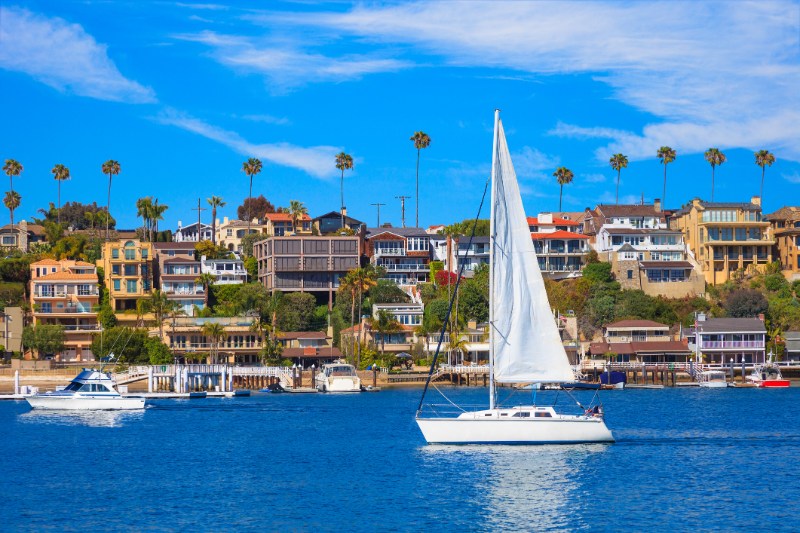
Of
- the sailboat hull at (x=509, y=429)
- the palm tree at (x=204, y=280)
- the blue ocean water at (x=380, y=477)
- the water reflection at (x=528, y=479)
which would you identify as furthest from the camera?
the palm tree at (x=204, y=280)

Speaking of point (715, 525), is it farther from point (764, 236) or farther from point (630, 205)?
point (630, 205)

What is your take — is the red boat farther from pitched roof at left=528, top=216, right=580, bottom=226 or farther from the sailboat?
the sailboat

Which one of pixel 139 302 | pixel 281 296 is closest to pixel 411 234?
pixel 281 296

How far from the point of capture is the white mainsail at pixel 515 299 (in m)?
54.5

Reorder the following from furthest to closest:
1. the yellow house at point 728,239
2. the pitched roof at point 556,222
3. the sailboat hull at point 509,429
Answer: the pitched roof at point 556,222 → the yellow house at point 728,239 → the sailboat hull at point 509,429

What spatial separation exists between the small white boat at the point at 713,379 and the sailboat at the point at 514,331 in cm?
6313

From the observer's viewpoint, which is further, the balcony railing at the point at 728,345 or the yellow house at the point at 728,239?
the yellow house at the point at 728,239

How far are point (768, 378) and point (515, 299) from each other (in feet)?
231

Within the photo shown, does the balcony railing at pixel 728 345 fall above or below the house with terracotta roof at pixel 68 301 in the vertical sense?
below

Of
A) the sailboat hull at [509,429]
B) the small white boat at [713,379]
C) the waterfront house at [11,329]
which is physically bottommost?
the small white boat at [713,379]

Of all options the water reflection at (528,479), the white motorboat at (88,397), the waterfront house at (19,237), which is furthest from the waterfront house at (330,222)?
the water reflection at (528,479)

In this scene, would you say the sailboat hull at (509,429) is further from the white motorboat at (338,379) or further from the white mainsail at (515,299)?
the white motorboat at (338,379)

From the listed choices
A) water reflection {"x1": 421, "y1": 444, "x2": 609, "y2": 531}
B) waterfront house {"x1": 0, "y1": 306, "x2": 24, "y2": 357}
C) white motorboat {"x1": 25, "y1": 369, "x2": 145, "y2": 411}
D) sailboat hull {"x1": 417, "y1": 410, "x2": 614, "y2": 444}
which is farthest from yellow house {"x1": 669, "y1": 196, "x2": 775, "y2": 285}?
sailboat hull {"x1": 417, "y1": 410, "x2": 614, "y2": 444}

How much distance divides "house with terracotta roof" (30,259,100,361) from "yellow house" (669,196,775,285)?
244 feet
